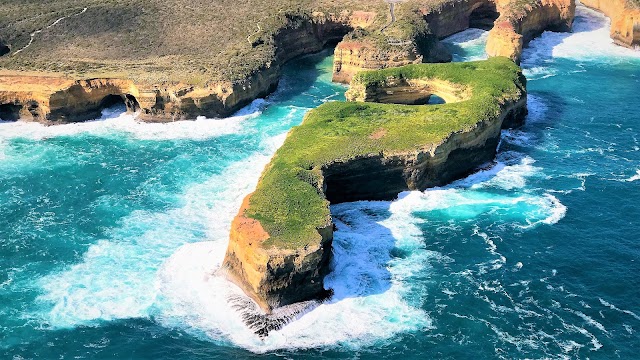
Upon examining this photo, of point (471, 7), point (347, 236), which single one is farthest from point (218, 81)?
point (471, 7)

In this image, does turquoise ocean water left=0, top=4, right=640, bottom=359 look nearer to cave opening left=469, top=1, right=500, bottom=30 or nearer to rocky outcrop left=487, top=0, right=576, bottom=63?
rocky outcrop left=487, top=0, right=576, bottom=63

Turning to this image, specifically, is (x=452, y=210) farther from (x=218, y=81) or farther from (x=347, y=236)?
(x=218, y=81)

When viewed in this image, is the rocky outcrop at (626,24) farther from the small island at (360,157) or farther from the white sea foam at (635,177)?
the white sea foam at (635,177)

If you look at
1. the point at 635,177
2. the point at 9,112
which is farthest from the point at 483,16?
the point at 9,112

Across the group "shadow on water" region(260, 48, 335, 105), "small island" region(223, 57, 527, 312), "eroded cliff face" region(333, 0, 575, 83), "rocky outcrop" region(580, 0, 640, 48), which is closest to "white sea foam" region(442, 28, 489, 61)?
"eroded cliff face" region(333, 0, 575, 83)

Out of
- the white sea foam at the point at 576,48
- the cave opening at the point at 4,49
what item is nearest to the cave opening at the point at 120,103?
the cave opening at the point at 4,49

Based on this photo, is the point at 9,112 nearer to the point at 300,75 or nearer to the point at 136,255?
the point at 136,255

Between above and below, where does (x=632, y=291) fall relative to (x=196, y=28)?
below
